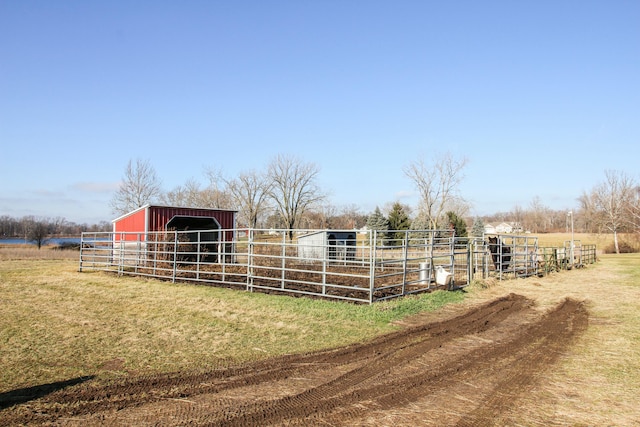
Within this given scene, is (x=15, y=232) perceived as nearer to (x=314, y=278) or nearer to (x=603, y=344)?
(x=314, y=278)

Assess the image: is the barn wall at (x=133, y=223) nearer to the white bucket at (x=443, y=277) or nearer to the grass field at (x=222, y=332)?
the grass field at (x=222, y=332)

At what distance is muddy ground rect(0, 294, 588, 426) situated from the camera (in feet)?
11.7

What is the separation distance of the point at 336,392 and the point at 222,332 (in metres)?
3.08

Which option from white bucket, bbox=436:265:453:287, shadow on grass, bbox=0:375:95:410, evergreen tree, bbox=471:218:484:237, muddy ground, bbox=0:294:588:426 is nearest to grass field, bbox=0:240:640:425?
shadow on grass, bbox=0:375:95:410

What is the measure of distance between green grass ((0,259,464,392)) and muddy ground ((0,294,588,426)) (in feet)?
1.85

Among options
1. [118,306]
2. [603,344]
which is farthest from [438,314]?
[118,306]

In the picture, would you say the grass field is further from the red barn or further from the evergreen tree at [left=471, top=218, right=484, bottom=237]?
the evergreen tree at [left=471, top=218, right=484, bottom=237]

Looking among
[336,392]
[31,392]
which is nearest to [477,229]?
[336,392]

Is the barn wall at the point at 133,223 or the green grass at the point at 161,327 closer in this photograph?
the green grass at the point at 161,327

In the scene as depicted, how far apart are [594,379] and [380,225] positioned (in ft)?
154

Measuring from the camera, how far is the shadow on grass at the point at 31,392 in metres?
3.85

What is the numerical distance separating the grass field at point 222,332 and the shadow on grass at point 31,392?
155 mm

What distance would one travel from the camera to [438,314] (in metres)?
8.60

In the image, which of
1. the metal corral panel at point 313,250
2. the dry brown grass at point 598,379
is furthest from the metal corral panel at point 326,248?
the dry brown grass at point 598,379
